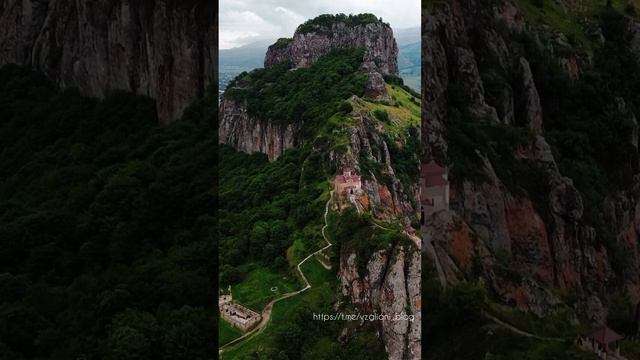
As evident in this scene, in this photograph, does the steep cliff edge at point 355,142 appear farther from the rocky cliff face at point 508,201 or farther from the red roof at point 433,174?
the rocky cliff face at point 508,201

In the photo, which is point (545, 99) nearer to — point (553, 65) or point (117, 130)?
point (553, 65)

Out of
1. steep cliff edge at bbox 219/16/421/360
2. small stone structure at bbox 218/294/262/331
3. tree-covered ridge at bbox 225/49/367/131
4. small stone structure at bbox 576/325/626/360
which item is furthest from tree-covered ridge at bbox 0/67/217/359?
small stone structure at bbox 576/325/626/360

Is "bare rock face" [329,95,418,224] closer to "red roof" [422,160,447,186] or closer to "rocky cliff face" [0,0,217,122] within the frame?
"red roof" [422,160,447,186]

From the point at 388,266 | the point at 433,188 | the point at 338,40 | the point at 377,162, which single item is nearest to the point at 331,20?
the point at 338,40

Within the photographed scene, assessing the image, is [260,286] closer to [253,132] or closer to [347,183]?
[347,183]

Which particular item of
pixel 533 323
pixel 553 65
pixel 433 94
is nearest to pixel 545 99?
pixel 553 65

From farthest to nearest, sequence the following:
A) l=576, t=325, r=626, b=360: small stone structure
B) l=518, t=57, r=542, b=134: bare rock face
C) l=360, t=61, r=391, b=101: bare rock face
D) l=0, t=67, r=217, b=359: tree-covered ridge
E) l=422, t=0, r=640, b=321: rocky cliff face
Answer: l=518, t=57, r=542, b=134: bare rock face → l=422, t=0, r=640, b=321: rocky cliff face → l=576, t=325, r=626, b=360: small stone structure → l=0, t=67, r=217, b=359: tree-covered ridge → l=360, t=61, r=391, b=101: bare rock face
